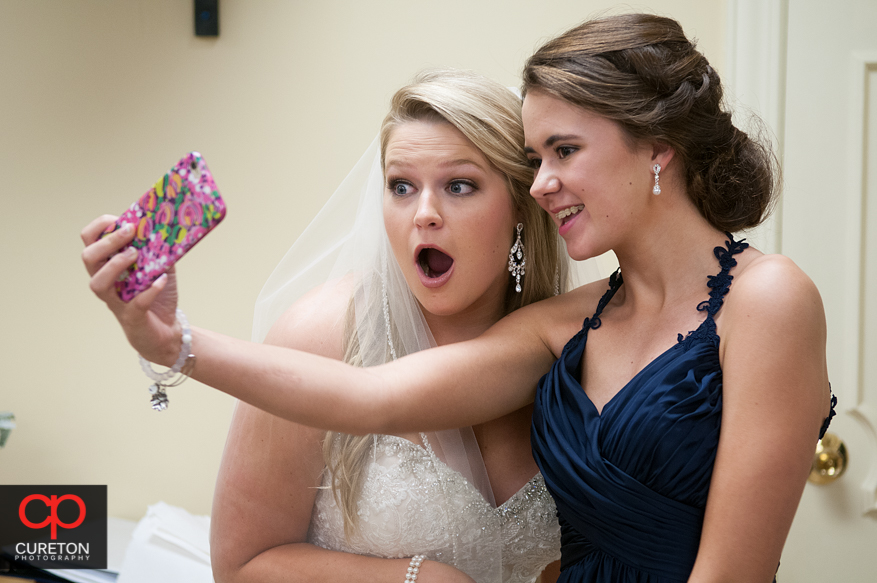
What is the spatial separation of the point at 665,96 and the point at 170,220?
812mm

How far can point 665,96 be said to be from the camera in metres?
1.18

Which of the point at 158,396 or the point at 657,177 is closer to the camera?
the point at 158,396

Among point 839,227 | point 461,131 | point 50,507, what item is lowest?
point 50,507

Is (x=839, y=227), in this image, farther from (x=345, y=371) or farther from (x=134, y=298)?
(x=134, y=298)

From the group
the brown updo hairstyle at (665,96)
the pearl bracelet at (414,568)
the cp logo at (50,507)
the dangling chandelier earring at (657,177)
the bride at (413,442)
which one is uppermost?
the brown updo hairstyle at (665,96)

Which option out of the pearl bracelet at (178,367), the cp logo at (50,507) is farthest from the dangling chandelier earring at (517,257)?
Result: the cp logo at (50,507)

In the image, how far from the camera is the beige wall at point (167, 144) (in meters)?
2.16

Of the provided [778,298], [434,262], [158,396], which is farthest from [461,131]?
[158,396]

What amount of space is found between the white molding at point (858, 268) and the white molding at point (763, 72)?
0.60ft

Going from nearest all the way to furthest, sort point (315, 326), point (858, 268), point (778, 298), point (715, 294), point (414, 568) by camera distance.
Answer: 1. point (778, 298)
2. point (715, 294)
3. point (414, 568)
4. point (315, 326)
5. point (858, 268)

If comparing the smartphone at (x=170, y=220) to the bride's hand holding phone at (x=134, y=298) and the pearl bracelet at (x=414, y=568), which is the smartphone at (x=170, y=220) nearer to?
the bride's hand holding phone at (x=134, y=298)

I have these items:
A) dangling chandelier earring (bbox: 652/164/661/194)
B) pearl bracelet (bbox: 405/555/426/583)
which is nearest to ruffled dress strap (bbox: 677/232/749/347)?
dangling chandelier earring (bbox: 652/164/661/194)

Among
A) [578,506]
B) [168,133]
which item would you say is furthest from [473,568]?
[168,133]

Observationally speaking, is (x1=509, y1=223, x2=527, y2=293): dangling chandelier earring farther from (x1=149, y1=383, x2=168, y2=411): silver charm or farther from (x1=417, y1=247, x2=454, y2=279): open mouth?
(x1=149, y1=383, x2=168, y2=411): silver charm
